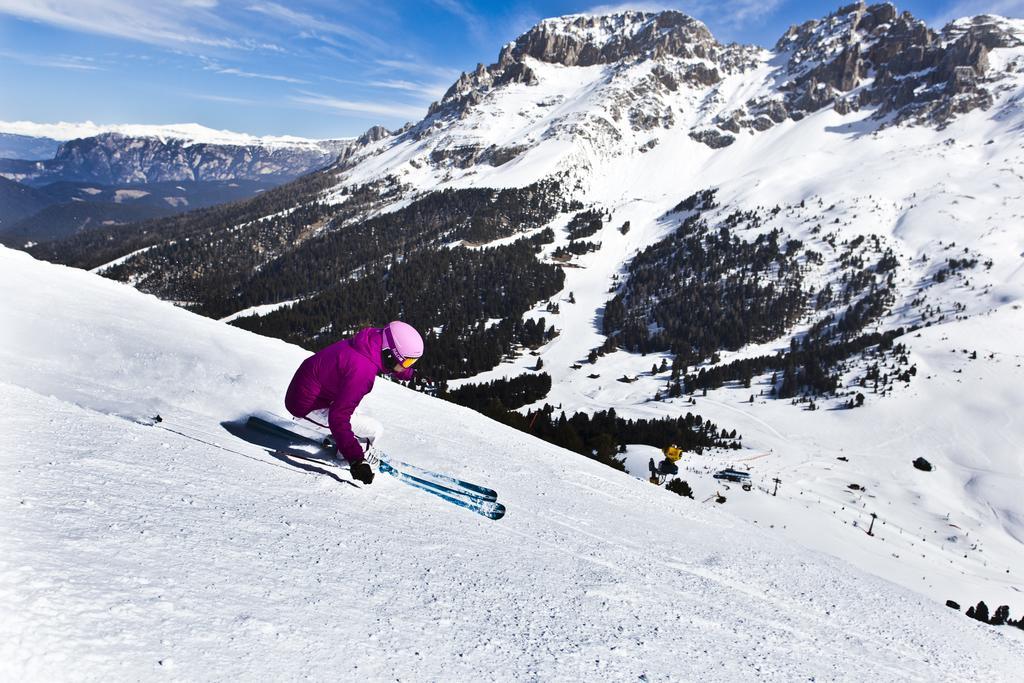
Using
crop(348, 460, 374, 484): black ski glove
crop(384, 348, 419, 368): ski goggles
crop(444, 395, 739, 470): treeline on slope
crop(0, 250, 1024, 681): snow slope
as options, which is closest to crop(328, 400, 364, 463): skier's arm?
crop(348, 460, 374, 484): black ski glove

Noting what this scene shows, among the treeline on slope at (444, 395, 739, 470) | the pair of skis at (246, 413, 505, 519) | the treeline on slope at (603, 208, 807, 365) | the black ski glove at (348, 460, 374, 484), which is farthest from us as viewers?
the treeline on slope at (603, 208, 807, 365)

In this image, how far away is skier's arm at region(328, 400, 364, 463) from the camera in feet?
28.4

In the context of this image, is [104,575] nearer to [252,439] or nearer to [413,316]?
[252,439]

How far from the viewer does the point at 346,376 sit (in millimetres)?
8734

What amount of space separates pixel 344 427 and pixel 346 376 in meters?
0.81

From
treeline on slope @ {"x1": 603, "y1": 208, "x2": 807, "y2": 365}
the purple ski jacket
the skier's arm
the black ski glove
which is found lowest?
the black ski glove

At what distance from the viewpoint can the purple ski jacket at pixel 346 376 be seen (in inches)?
339

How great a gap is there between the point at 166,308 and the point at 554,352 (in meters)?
146

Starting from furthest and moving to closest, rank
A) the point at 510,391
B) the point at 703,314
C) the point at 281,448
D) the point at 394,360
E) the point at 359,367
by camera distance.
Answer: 1. the point at 703,314
2. the point at 510,391
3. the point at 281,448
4. the point at 394,360
5. the point at 359,367

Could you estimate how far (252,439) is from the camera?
9.99 meters

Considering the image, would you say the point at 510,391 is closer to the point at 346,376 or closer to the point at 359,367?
the point at 346,376

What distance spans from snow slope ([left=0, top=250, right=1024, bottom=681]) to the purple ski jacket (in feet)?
2.78

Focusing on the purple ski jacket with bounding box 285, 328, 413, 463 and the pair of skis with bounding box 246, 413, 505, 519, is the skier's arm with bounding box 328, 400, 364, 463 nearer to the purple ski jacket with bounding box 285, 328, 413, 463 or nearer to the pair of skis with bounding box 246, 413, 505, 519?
the purple ski jacket with bounding box 285, 328, 413, 463

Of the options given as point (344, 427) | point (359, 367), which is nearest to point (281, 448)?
point (344, 427)
